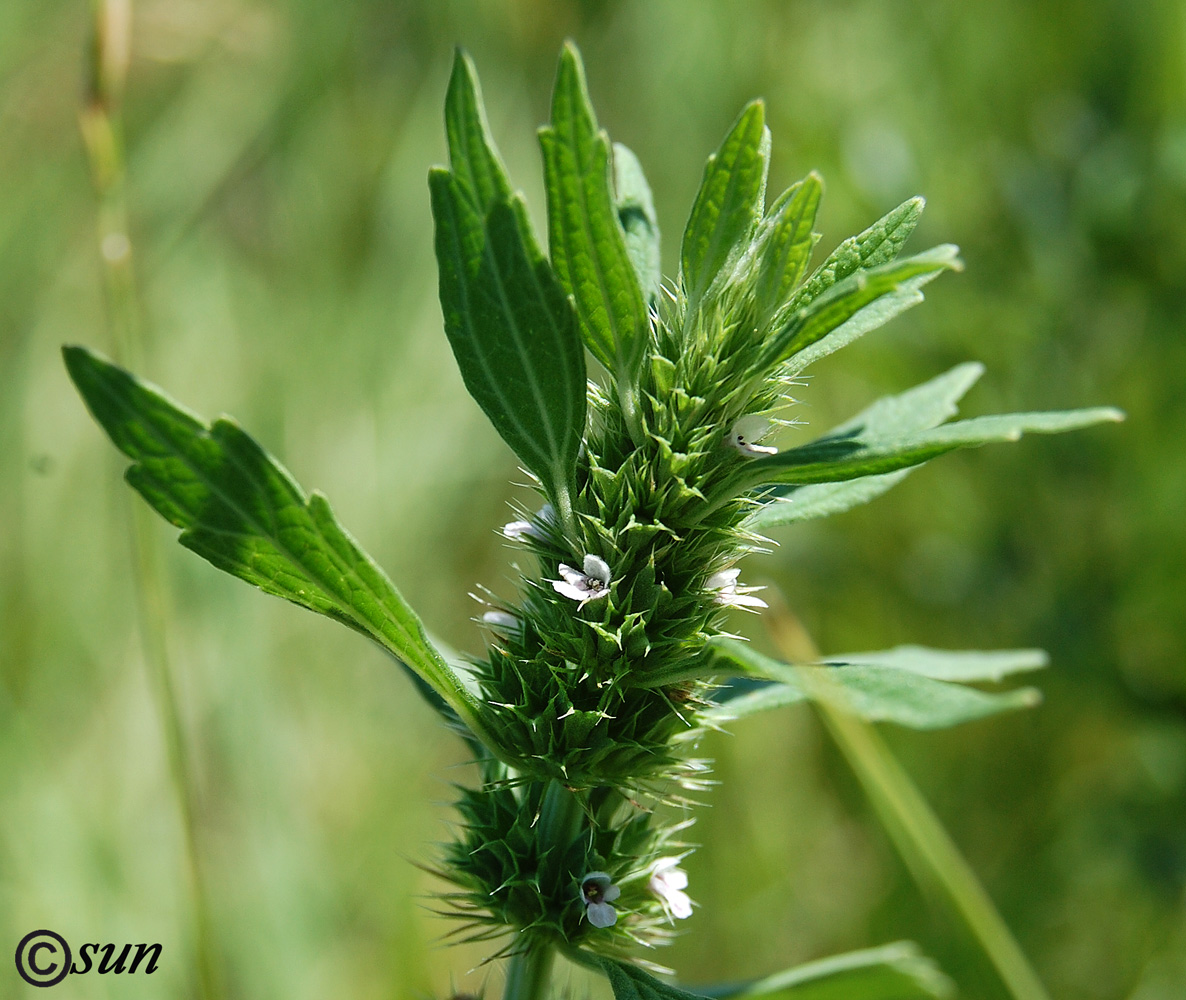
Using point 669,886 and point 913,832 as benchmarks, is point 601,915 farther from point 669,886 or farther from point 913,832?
point 913,832

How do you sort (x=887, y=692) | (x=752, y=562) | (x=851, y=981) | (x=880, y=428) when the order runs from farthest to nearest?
(x=752, y=562)
(x=851, y=981)
(x=880, y=428)
(x=887, y=692)

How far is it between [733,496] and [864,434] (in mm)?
210

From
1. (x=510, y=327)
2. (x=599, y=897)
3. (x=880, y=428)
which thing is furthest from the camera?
(x=880, y=428)

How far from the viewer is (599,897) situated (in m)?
0.99

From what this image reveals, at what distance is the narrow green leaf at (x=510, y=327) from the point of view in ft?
2.84

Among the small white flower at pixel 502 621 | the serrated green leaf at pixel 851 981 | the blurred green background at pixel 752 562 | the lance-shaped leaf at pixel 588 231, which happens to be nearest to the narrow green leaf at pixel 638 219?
the lance-shaped leaf at pixel 588 231

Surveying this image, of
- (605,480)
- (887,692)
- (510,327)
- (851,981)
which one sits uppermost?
(510,327)

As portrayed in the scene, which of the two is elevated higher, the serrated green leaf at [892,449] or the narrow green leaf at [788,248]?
the narrow green leaf at [788,248]

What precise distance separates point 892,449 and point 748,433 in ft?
0.49

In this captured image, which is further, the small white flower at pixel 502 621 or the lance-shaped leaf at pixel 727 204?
the small white flower at pixel 502 621

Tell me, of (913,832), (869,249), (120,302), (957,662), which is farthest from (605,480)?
(120,302)

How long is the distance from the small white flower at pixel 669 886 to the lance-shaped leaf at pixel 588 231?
50 cm

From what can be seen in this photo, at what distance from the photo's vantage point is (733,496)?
3.14ft

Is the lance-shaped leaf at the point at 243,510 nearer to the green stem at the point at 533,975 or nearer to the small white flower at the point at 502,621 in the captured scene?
the small white flower at the point at 502,621
